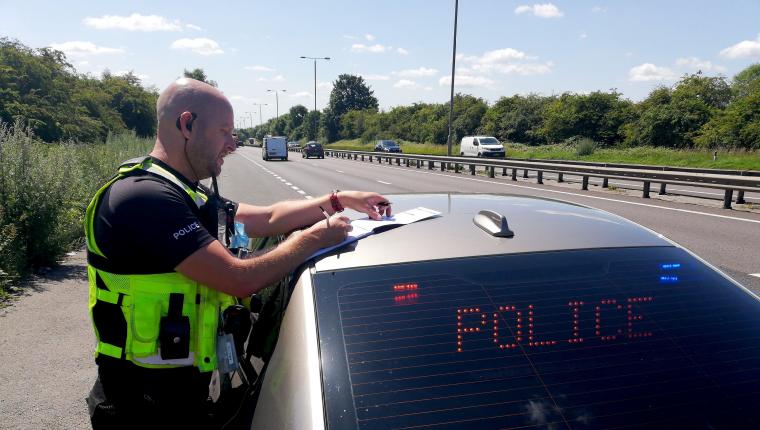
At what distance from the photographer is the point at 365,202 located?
272 centimetres

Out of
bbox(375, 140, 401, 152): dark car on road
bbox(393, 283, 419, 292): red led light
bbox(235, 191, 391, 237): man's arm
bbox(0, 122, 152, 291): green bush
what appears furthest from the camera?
bbox(375, 140, 401, 152): dark car on road

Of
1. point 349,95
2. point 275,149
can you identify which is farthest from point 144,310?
point 349,95

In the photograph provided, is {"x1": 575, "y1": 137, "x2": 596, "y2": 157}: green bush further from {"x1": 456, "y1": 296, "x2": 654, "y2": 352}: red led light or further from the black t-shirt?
the black t-shirt

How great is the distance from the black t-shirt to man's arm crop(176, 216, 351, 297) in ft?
0.14

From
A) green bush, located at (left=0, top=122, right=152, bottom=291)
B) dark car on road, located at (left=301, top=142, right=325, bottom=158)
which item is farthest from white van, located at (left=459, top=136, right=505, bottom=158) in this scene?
green bush, located at (left=0, top=122, right=152, bottom=291)

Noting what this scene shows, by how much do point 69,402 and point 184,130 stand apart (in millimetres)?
2641

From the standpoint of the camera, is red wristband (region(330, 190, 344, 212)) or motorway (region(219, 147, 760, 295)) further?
motorway (region(219, 147, 760, 295))

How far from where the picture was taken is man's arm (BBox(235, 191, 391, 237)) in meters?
2.74

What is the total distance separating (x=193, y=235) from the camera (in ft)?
6.08

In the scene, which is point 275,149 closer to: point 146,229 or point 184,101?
point 184,101

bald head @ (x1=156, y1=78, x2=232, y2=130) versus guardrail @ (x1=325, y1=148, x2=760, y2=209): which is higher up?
bald head @ (x1=156, y1=78, x2=232, y2=130)

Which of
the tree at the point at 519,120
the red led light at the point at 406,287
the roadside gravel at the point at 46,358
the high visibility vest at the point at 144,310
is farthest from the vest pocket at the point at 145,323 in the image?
the tree at the point at 519,120

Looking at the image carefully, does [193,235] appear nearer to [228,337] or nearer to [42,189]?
[228,337]

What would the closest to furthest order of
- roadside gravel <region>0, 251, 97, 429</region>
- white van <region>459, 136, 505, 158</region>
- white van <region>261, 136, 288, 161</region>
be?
roadside gravel <region>0, 251, 97, 429</region>, white van <region>459, 136, 505, 158</region>, white van <region>261, 136, 288, 161</region>
